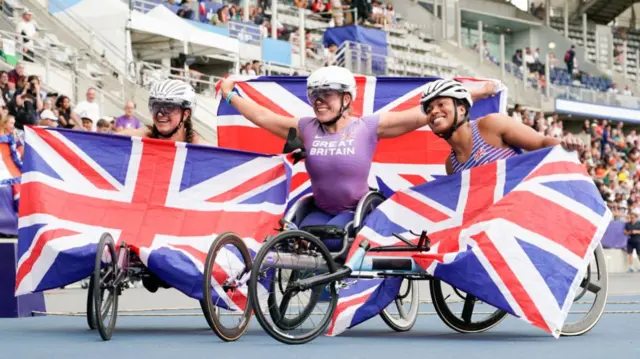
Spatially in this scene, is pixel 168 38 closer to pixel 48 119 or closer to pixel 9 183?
pixel 48 119

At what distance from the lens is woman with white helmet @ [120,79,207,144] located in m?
9.62

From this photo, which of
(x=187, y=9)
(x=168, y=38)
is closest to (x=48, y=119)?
(x=168, y=38)

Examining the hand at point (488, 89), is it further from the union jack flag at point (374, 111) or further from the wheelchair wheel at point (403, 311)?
the wheelchair wheel at point (403, 311)

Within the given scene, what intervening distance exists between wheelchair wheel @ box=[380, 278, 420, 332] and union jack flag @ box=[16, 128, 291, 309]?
1.19m

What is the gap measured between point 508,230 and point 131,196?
2906 mm

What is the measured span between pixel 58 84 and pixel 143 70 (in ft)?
12.7

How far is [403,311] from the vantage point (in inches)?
396

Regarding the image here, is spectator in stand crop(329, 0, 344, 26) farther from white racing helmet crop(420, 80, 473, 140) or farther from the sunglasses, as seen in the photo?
white racing helmet crop(420, 80, 473, 140)

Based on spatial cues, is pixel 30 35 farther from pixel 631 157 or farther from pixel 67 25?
pixel 631 157

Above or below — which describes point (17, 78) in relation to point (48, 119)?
above

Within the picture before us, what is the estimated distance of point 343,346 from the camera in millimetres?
7977

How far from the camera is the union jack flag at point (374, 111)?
428 inches

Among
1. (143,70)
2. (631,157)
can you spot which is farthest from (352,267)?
(631,157)

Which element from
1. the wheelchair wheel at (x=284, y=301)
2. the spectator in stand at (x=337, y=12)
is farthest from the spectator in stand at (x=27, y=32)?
the wheelchair wheel at (x=284, y=301)
